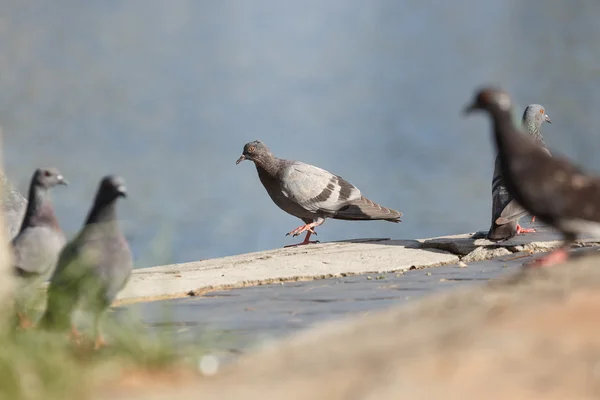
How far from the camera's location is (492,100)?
4422mm

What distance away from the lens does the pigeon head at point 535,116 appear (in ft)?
31.5

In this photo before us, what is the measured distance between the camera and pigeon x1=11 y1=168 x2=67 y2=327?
4.94 m

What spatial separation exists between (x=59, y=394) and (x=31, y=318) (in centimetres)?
150

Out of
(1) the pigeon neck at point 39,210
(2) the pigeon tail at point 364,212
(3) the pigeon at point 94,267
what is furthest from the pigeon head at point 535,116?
(3) the pigeon at point 94,267

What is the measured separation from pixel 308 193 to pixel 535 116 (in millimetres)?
2516

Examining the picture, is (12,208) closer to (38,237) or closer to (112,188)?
(38,237)

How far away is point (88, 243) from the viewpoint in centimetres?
418

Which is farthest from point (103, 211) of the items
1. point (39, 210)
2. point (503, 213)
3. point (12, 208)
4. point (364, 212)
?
point (364, 212)

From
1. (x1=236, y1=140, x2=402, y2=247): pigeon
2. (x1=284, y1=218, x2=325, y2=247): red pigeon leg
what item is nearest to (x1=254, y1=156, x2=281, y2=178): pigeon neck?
(x1=236, y1=140, x2=402, y2=247): pigeon

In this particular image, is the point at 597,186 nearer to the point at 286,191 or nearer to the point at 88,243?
the point at 88,243

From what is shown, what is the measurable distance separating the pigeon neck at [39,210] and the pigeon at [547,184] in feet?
8.15

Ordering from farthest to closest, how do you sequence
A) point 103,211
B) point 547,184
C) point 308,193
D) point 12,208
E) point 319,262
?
point 308,193 < point 319,262 < point 12,208 < point 103,211 < point 547,184

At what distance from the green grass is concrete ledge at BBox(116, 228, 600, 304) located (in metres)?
2.04

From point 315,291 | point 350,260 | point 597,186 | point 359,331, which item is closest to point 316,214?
point 350,260
